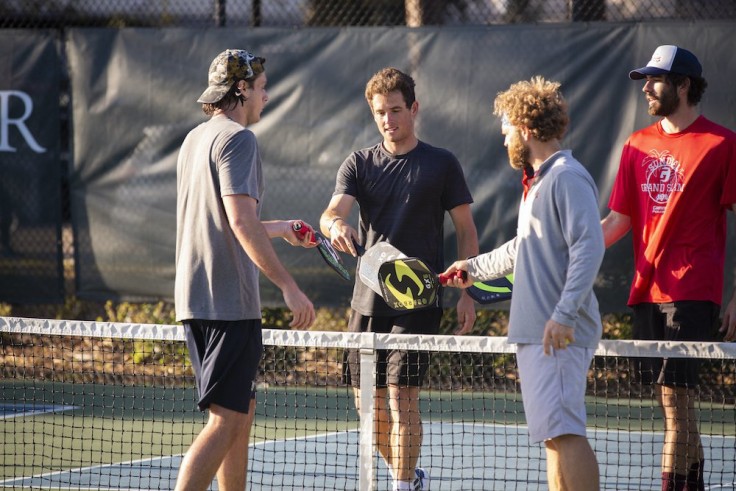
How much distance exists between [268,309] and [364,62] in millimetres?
1996

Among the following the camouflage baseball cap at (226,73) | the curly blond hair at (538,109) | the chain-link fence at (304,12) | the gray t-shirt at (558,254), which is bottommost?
the gray t-shirt at (558,254)

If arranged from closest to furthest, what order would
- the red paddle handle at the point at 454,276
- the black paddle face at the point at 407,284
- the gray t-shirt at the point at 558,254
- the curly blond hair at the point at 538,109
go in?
the gray t-shirt at the point at 558,254
the curly blond hair at the point at 538,109
the red paddle handle at the point at 454,276
the black paddle face at the point at 407,284

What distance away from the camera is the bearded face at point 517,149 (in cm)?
363

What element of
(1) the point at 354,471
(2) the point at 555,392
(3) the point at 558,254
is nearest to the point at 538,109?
(3) the point at 558,254

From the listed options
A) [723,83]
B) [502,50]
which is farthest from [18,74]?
[723,83]

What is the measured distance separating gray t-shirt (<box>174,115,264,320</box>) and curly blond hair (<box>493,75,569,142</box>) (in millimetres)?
899

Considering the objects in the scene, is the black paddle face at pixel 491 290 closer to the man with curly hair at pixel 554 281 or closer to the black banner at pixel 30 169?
the man with curly hair at pixel 554 281

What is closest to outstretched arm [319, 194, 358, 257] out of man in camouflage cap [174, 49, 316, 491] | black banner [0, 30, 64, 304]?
man in camouflage cap [174, 49, 316, 491]

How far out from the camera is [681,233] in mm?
4219

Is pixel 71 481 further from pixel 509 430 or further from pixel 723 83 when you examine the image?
pixel 723 83

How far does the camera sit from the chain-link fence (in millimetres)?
7445

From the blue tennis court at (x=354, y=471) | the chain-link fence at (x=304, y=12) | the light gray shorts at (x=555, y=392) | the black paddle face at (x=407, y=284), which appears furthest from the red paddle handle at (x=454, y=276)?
the chain-link fence at (x=304, y=12)

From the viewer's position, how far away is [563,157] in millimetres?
3555

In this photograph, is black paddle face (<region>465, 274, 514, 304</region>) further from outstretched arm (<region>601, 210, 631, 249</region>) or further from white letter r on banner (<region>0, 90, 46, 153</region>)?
white letter r on banner (<region>0, 90, 46, 153</region>)
